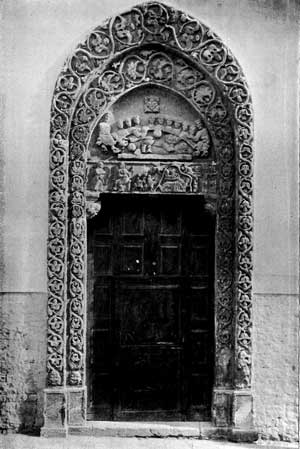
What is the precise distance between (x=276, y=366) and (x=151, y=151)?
2.31 m

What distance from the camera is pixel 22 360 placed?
6125mm

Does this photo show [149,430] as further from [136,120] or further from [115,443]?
[136,120]

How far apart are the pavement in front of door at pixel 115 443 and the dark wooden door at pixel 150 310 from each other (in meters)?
0.30

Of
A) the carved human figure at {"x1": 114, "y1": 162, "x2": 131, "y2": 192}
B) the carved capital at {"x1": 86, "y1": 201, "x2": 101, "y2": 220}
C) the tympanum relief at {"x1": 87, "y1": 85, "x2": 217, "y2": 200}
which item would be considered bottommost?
the carved capital at {"x1": 86, "y1": 201, "x2": 101, "y2": 220}

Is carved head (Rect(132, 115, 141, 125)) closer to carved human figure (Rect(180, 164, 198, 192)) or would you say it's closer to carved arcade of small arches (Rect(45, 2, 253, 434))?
carved arcade of small arches (Rect(45, 2, 253, 434))

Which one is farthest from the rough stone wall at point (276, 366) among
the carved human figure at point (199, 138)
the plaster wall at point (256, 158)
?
the carved human figure at point (199, 138)

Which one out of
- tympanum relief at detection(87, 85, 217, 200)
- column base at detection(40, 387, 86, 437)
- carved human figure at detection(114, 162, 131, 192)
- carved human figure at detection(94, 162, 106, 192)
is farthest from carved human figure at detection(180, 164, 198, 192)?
column base at detection(40, 387, 86, 437)

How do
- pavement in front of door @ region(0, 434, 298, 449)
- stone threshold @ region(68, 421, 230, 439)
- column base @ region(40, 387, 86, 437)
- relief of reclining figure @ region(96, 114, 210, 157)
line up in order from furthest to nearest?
relief of reclining figure @ region(96, 114, 210, 157) → stone threshold @ region(68, 421, 230, 439) → column base @ region(40, 387, 86, 437) → pavement in front of door @ region(0, 434, 298, 449)

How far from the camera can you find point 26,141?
20.1 ft

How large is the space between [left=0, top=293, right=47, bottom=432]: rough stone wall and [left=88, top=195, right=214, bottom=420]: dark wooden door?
19.4 inches

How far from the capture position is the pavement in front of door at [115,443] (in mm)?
5883

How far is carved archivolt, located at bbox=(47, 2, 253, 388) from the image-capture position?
20.1 ft

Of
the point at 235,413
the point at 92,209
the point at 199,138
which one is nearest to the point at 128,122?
the point at 199,138

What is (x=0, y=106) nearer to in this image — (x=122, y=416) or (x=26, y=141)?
(x=26, y=141)
